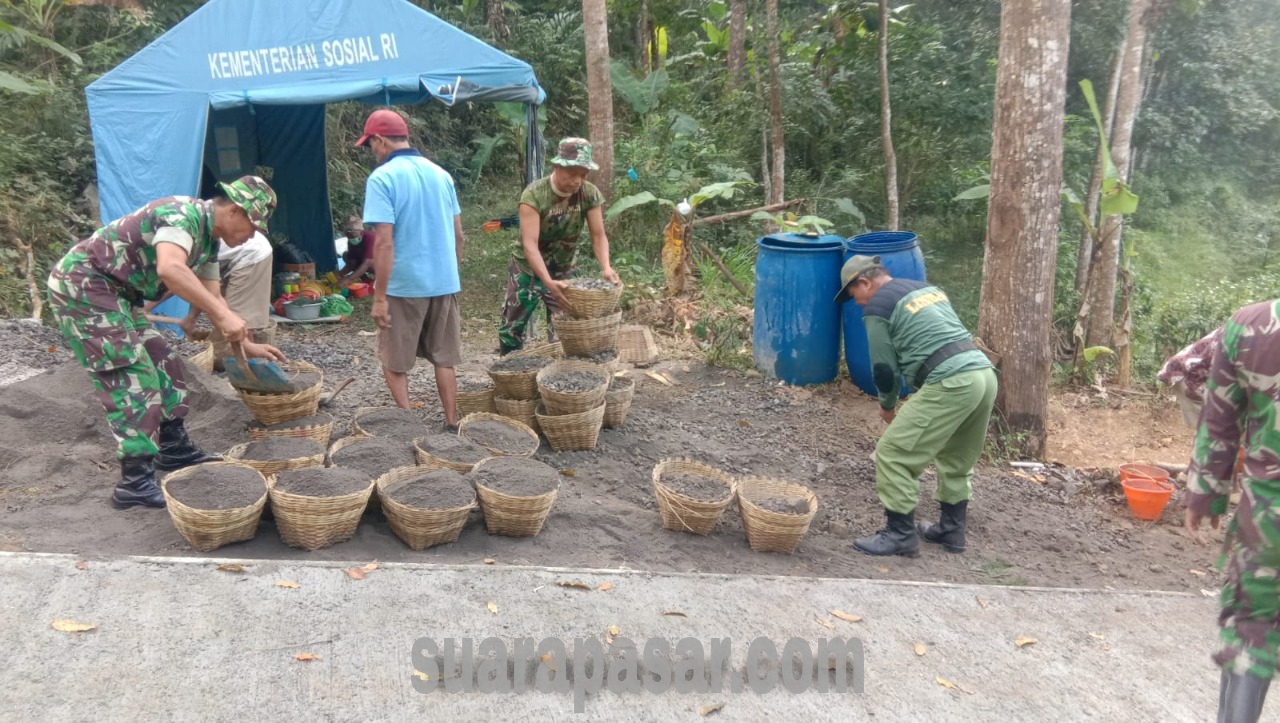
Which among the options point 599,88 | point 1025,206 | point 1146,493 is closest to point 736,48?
point 599,88

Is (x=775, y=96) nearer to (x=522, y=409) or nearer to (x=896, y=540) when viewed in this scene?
(x=522, y=409)

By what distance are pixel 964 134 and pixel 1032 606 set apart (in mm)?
8114

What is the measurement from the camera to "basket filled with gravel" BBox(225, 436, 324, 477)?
3.88 m

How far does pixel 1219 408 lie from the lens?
8.35ft

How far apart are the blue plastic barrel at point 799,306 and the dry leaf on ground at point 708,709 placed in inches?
157

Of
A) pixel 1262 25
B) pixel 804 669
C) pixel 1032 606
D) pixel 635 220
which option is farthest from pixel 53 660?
pixel 1262 25

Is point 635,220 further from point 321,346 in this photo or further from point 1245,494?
point 1245,494

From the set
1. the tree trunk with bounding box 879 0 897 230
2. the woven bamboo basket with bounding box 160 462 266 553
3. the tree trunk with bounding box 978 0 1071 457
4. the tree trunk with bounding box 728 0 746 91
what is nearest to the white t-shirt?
the woven bamboo basket with bounding box 160 462 266 553

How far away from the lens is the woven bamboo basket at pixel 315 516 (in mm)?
3520

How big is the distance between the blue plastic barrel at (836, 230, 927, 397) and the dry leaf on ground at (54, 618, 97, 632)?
15.4 feet

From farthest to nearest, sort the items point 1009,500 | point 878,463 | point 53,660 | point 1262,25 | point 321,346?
point 1262,25 → point 321,346 → point 1009,500 → point 878,463 → point 53,660

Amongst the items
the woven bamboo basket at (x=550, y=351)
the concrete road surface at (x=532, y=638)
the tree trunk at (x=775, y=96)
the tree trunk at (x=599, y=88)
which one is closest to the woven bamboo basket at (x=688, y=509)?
the concrete road surface at (x=532, y=638)

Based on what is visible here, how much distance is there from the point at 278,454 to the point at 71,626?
118 cm

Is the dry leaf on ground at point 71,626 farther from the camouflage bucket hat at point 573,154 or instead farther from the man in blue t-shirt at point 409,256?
the camouflage bucket hat at point 573,154
